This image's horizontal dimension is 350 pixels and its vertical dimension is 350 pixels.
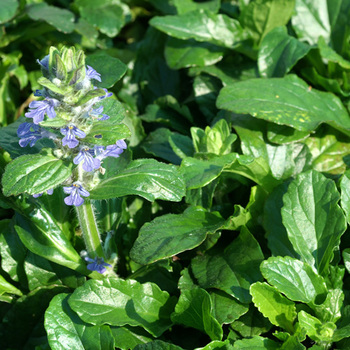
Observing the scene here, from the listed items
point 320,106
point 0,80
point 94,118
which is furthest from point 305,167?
point 0,80

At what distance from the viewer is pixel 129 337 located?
251cm

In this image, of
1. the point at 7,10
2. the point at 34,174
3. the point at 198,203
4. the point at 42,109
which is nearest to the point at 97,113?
the point at 42,109

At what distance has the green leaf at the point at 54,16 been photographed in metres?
3.65

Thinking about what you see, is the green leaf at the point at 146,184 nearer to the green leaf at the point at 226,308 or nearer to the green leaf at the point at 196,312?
the green leaf at the point at 196,312

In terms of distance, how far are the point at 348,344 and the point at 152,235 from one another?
104cm

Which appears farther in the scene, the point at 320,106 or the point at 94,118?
the point at 320,106

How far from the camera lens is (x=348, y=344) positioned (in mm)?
2424

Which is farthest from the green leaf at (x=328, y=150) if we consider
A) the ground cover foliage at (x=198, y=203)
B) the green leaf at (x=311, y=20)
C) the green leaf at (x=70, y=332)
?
the green leaf at (x=70, y=332)

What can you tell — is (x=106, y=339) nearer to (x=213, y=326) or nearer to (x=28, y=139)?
(x=213, y=326)

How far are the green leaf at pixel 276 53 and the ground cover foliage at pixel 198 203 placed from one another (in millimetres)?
10

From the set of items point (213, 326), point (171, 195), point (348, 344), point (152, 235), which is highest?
point (171, 195)

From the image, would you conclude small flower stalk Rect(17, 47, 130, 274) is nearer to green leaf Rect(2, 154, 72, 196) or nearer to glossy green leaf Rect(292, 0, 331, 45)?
green leaf Rect(2, 154, 72, 196)

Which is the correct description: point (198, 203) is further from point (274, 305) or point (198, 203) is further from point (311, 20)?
point (311, 20)

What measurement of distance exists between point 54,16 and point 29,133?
73.1 inches
